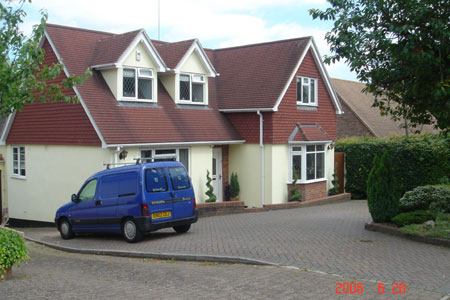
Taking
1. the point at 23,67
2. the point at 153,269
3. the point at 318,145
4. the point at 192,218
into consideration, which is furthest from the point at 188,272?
the point at 318,145

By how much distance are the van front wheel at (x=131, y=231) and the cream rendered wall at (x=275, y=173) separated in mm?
9058

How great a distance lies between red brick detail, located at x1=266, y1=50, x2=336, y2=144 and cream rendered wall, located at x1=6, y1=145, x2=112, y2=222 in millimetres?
7304

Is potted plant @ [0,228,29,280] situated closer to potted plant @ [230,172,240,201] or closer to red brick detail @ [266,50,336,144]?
potted plant @ [230,172,240,201]

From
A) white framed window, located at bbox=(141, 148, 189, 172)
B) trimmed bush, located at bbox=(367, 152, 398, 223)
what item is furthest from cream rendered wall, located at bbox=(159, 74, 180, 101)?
trimmed bush, located at bbox=(367, 152, 398, 223)

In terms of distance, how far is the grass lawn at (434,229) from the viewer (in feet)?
38.5

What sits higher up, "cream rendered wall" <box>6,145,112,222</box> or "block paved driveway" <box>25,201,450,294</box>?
"cream rendered wall" <box>6,145,112,222</box>

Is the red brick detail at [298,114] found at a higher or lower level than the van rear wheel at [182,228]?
higher

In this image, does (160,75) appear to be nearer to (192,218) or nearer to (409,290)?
(192,218)

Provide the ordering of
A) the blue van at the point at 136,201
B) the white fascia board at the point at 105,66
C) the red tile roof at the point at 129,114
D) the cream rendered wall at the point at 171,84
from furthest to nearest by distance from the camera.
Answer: the cream rendered wall at the point at 171,84 → the white fascia board at the point at 105,66 → the red tile roof at the point at 129,114 → the blue van at the point at 136,201

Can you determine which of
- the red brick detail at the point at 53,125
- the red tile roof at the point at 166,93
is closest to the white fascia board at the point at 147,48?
the red tile roof at the point at 166,93

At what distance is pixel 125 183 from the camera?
43.8 feet

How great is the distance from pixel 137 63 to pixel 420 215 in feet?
38.1

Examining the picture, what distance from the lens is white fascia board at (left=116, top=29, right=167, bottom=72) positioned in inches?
734

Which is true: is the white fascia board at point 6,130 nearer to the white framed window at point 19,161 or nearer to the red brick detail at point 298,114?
the white framed window at point 19,161
